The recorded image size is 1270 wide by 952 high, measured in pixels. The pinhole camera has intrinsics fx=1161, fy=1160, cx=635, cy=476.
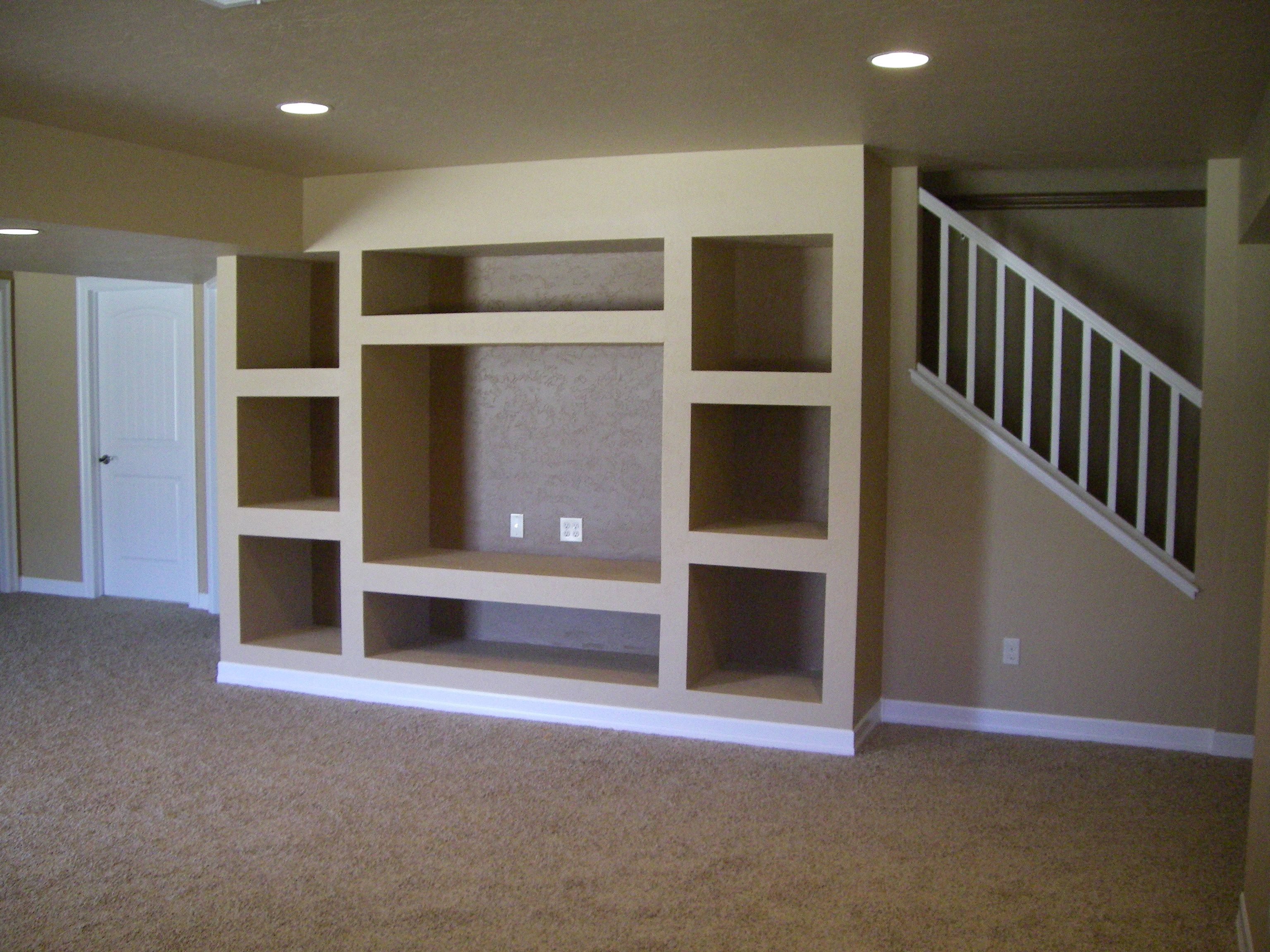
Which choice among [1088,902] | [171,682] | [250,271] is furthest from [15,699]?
[1088,902]

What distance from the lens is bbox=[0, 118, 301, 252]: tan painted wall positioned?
148 inches

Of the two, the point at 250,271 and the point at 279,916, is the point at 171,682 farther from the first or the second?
the point at 279,916

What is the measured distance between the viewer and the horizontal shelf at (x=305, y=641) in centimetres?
498

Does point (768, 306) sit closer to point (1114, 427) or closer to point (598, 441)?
point (598, 441)

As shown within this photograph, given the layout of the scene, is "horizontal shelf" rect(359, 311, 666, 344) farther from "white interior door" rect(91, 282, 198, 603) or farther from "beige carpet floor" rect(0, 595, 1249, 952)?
"white interior door" rect(91, 282, 198, 603)

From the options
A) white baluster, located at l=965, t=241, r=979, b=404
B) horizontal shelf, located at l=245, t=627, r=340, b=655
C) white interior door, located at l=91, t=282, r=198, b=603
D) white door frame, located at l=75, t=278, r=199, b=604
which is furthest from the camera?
white door frame, located at l=75, t=278, r=199, b=604

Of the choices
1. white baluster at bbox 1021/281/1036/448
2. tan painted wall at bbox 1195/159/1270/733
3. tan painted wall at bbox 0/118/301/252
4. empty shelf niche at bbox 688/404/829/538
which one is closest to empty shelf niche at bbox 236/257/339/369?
tan painted wall at bbox 0/118/301/252

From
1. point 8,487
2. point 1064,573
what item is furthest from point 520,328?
point 8,487

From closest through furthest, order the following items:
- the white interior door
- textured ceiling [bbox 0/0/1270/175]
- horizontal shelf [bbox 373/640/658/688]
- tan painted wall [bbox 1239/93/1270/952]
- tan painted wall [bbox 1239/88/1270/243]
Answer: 1. tan painted wall [bbox 1239/93/1270/952]
2. textured ceiling [bbox 0/0/1270/175]
3. tan painted wall [bbox 1239/88/1270/243]
4. horizontal shelf [bbox 373/640/658/688]
5. the white interior door

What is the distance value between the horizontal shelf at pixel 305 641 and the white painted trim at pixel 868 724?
219 cm

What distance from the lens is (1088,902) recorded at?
3004mm

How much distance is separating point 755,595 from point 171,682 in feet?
8.49

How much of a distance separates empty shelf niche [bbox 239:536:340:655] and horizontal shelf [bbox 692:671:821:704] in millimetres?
1640

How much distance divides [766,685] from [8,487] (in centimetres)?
533
